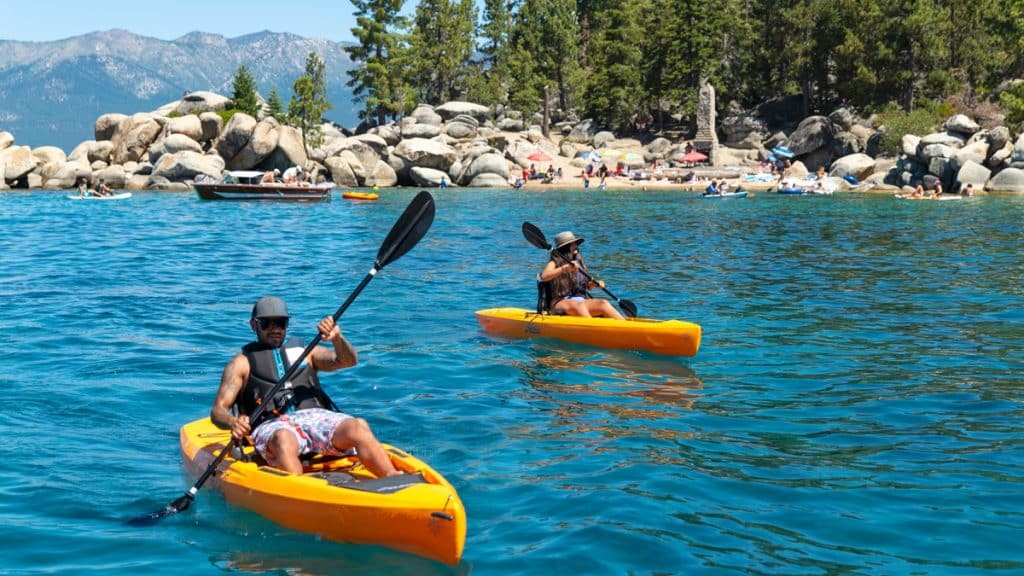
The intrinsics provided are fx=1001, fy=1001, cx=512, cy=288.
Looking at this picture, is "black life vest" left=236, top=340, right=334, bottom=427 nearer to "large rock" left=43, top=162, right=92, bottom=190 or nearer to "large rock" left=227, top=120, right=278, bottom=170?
"large rock" left=227, top=120, right=278, bottom=170

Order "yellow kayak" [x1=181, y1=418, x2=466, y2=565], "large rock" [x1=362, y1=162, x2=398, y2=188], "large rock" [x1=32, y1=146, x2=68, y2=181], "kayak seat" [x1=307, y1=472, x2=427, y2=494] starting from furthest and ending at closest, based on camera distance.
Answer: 1. "large rock" [x1=362, y1=162, x2=398, y2=188]
2. "large rock" [x1=32, y1=146, x2=68, y2=181]
3. "kayak seat" [x1=307, y1=472, x2=427, y2=494]
4. "yellow kayak" [x1=181, y1=418, x2=466, y2=565]

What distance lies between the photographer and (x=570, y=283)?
12.5 metres

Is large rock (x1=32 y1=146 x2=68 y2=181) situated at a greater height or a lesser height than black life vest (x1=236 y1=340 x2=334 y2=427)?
greater

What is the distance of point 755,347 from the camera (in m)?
12.0

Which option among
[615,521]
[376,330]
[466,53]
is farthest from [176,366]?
[466,53]

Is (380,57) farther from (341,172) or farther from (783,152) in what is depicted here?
(783,152)

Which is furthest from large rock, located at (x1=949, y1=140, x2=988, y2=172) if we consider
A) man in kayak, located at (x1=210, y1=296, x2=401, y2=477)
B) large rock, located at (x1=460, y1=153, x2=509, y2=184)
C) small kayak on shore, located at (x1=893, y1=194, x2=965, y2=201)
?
man in kayak, located at (x1=210, y1=296, x2=401, y2=477)

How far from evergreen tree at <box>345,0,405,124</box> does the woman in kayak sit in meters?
53.8

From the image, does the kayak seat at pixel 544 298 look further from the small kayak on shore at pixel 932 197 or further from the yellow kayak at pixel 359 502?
the small kayak on shore at pixel 932 197

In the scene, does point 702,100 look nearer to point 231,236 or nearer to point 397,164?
point 397,164

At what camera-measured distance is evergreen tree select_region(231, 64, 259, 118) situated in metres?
58.9

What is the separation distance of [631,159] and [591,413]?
48.9 m

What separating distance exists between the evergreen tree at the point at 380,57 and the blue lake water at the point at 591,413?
4515cm

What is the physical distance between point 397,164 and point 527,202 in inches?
584
